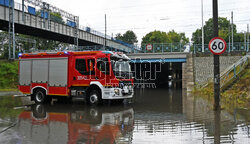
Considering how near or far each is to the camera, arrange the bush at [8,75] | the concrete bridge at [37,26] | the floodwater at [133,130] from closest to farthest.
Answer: the floodwater at [133,130] → the bush at [8,75] → the concrete bridge at [37,26]

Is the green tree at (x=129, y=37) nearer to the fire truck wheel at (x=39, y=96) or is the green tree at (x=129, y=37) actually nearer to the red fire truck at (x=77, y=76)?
the red fire truck at (x=77, y=76)

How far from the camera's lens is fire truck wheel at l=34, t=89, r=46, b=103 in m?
15.8

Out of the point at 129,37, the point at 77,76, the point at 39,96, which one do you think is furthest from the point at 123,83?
the point at 129,37

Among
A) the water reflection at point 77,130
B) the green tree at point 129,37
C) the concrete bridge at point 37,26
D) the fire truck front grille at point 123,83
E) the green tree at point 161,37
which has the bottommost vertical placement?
the water reflection at point 77,130

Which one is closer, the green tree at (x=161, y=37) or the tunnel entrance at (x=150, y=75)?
the tunnel entrance at (x=150, y=75)

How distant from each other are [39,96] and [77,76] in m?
3.27

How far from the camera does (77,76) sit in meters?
14.8

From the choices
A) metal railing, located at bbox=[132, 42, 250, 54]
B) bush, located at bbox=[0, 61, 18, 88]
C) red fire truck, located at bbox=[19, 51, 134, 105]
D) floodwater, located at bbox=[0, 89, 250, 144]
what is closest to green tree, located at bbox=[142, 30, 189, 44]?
metal railing, located at bbox=[132, 42, 250, 54]

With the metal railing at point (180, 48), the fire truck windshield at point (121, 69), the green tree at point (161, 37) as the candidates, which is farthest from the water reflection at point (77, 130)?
the green tree at point (161, 37)

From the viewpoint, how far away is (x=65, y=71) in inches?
593

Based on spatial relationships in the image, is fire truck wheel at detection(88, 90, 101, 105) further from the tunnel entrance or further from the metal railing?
the metal railing

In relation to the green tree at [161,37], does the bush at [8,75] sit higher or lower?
lower

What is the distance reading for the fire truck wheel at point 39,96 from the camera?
15844 millimetres

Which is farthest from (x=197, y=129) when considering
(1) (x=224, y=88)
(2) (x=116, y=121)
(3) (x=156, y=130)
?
(1) (x=224, y=88)
